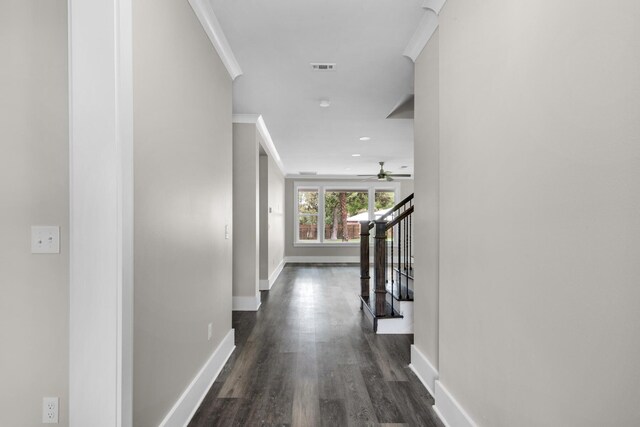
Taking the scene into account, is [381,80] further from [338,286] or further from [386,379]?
[338,286]

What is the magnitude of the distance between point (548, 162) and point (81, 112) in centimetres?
166

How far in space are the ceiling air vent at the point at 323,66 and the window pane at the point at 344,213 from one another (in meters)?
6.77

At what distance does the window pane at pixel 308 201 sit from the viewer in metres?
9.73

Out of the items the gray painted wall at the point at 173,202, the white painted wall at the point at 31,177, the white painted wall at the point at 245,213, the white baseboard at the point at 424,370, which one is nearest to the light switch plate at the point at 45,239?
the white painted wall at the point at 31,177

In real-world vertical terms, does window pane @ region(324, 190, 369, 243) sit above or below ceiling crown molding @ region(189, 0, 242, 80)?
below

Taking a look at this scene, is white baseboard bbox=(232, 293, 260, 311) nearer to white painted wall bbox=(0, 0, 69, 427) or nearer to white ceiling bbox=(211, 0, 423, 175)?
white ceiling bbox=(211, 0, 423, 175)

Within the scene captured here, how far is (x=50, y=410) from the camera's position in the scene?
1318mm

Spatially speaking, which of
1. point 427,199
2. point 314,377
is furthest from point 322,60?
point 314,377

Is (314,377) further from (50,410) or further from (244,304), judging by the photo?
(244,304)

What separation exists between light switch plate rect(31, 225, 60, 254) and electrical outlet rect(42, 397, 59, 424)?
0.57 m

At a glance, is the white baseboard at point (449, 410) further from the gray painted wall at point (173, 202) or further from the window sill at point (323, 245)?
the window sill at point (323, 245)

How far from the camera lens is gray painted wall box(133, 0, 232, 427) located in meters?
1.50

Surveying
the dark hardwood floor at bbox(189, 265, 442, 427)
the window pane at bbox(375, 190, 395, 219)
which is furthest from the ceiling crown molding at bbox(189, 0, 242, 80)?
the window pane at bbox(375, 190, 395, 219)

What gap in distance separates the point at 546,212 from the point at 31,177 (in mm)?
1897
